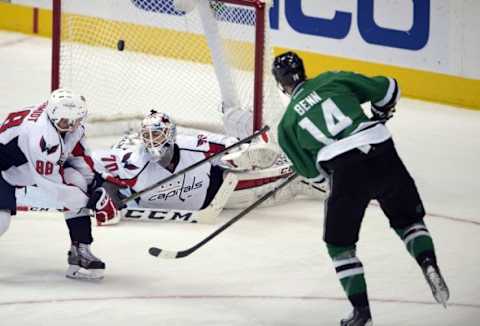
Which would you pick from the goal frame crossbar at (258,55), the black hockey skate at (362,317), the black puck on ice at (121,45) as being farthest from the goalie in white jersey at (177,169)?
the black hockey skate at (362,317)

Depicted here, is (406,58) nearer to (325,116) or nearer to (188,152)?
(188,152)

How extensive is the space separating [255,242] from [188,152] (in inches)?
23.1

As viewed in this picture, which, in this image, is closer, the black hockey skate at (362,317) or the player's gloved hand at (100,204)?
the black hockey skate at (362,317)

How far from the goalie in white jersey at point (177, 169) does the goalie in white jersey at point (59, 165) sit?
0.79 meters

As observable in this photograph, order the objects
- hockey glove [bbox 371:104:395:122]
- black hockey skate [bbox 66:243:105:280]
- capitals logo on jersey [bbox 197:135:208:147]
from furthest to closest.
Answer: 1. capitals logo on jersey [bbox 197:135:208:147]
2. black hockey skate [bbox 66:243:105:280]
3. hockey glove [bbox 371:104:395:122]

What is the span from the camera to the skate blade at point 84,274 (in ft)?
18.8

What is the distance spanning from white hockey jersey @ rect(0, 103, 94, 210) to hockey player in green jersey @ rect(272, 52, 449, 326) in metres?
0.96

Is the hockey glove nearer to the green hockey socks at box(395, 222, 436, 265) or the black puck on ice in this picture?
the green hockey socks at box(395, 222, 436, 265)

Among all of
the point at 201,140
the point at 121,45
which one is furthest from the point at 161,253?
the point at 121,45

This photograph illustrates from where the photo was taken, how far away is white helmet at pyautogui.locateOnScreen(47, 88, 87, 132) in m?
5.46

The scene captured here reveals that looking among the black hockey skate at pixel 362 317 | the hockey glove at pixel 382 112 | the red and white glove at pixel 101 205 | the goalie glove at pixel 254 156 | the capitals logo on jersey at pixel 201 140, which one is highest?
the hockey glove at pixel 382 112

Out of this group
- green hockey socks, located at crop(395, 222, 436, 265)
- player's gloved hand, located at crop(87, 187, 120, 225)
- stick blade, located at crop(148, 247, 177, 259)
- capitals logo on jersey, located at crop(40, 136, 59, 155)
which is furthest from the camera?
stick blade, located at crop(148, 247, 177, 259)

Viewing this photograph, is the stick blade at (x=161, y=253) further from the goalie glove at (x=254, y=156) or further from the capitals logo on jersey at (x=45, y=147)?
the goalie glove at (x=254, y=156)

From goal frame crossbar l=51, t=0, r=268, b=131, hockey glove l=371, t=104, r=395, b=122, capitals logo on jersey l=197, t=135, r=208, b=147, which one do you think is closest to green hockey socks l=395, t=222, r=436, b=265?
hockey glove l=371, t=104, r=395, b=122
